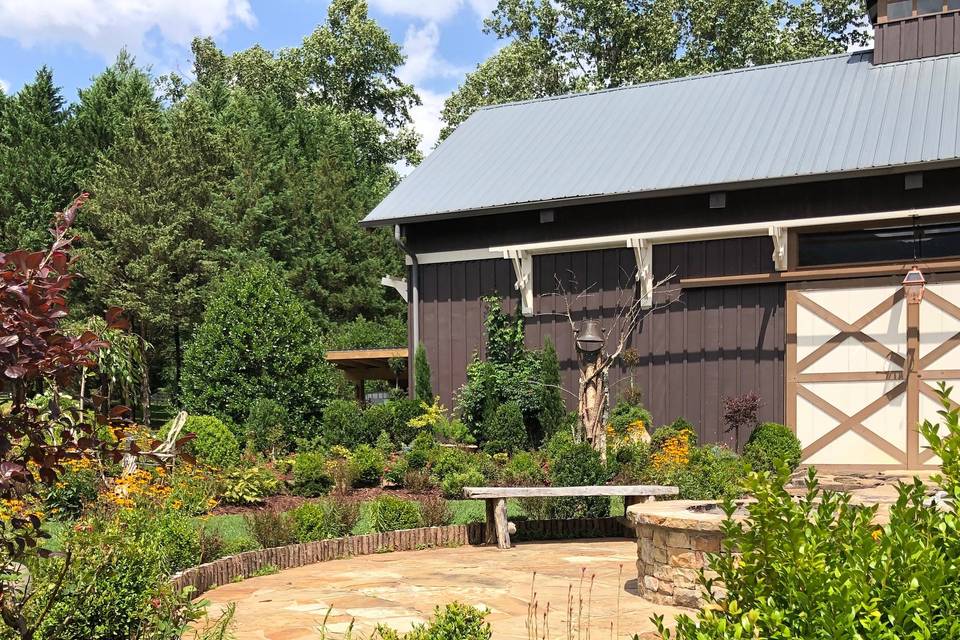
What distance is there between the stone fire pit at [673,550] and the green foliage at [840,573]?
3042 millimetres

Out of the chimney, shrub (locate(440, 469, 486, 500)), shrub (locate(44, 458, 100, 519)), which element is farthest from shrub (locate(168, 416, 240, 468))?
the chimney

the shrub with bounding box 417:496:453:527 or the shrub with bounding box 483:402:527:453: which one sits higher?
the shrub with bounding box 483:402:527:453

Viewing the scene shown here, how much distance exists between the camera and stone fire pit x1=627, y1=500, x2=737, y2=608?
6504 millimetres

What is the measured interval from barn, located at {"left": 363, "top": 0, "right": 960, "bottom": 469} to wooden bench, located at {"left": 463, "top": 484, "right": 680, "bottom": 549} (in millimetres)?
5085

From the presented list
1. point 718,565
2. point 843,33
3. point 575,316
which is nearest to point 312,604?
point 718,565

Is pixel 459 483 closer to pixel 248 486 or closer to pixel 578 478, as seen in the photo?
pixel 578 478

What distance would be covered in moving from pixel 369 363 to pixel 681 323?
363 inches

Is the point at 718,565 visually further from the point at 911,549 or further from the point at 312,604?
the point at 312,604

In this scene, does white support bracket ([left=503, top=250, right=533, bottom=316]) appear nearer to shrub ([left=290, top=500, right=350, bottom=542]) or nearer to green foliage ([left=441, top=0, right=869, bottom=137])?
shrub ([left=290, top=500, right=350, bottom=542])

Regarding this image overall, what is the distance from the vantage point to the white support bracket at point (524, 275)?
606 inches

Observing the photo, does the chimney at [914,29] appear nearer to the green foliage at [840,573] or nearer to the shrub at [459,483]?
the shrub at [459,483]

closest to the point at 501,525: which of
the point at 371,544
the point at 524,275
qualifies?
the point at 371,544

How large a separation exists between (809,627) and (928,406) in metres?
11.2

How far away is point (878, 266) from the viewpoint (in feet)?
43.4
